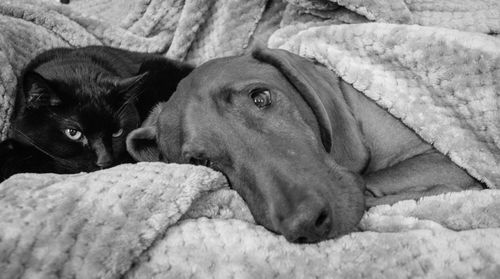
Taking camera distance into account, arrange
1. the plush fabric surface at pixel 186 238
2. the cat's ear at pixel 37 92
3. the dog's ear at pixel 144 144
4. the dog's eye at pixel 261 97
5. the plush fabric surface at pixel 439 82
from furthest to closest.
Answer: the dog's ear at pixel 144 144
the cat's ear at pixel 37 92
the plush fabric surface at pixel 439 82
the dog's eye at pixel 261 97
the plush fabric surface at pixel 186 238

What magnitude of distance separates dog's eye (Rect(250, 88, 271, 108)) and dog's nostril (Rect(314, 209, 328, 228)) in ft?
1.58

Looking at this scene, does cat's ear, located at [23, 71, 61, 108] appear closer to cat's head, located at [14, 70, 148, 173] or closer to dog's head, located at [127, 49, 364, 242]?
cat's head, located at [14, 70, 148, 173]

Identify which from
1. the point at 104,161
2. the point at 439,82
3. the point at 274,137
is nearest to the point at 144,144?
the point at 104,161

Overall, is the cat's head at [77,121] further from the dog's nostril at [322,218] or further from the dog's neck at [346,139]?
the dog's nostril at [322,218]

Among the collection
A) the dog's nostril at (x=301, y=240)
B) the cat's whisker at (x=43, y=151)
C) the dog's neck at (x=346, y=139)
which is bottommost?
the cat's whisker at (x=43, y=151)

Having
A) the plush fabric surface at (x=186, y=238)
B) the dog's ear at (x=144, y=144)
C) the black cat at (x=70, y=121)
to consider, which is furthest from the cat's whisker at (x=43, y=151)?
the plush fabric surface at (x=186, y=238)

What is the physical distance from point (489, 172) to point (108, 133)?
148 centimetres

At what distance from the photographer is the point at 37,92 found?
182 centimetres

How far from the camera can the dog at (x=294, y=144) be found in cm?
125

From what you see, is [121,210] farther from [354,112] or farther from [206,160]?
[354,112]

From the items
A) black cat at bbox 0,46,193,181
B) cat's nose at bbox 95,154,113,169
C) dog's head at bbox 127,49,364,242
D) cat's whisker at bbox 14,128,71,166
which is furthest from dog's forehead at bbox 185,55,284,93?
cat's whisker at bbox 14,128,71,166

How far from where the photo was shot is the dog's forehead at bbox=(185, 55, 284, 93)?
158 cm

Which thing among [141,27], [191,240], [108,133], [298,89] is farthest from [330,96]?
[141,27]

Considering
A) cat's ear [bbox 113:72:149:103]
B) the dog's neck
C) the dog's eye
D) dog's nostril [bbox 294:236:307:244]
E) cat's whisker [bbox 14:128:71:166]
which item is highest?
the dog's eye
